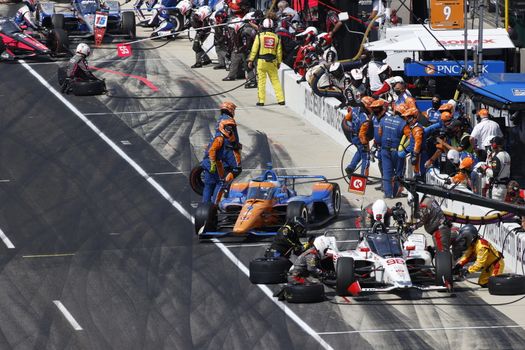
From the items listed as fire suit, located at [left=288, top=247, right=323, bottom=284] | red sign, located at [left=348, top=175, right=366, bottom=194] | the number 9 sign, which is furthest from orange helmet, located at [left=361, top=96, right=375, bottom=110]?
the number 9 sign

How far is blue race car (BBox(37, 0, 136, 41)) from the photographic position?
130 feet

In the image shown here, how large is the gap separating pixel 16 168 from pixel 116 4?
48.5 feet

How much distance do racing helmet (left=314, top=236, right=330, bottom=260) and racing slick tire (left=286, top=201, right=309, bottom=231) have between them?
1938mm

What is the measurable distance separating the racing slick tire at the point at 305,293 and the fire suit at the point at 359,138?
6031 millimetres

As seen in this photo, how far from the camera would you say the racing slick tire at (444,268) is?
64.4ft

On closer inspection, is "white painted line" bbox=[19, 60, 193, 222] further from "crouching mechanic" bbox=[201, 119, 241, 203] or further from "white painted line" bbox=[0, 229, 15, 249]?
"white painted line" bbox=[0, 229, 15, 249]

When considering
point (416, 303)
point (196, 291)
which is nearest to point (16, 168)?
point (196, 291)

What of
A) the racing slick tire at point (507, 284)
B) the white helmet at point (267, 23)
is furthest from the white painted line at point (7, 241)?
the white helmet at point (267, 23)

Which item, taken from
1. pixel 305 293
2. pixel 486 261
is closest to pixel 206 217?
pixel 305 293

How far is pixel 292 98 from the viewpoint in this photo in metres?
32.5

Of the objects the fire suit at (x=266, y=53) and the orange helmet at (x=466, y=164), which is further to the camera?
the fire suit at (x=266, y=53)

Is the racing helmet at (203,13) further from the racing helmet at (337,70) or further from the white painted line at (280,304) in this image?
the white painted line at (280,304)

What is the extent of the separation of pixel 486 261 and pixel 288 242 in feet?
9.34

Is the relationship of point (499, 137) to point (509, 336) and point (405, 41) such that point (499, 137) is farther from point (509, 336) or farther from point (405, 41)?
point (405, 41)
